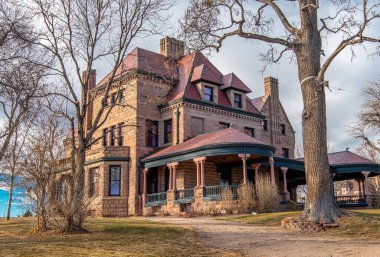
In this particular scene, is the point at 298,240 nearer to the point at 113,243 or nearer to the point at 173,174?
the point at 113,243

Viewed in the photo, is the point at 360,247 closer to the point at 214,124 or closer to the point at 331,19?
the point at 331,19

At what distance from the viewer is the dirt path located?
35.6 ft

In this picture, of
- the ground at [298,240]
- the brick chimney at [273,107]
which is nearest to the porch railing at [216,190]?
the ground at [298,240]

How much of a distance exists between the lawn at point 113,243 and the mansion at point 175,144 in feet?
41.6

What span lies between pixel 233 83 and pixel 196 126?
5664 millimetres

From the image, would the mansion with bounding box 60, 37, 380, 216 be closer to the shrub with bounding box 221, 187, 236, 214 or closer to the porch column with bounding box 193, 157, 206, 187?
the porch column with bounding box 193, 157, 206, 187

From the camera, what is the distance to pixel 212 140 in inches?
1102

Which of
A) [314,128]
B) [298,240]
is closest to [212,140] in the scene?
[314,128]

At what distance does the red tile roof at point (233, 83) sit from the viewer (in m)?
36.5

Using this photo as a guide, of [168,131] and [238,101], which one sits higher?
[238,101]

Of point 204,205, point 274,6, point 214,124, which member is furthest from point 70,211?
point 214,124

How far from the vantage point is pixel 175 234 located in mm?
14469

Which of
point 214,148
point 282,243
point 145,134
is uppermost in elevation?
point 145,134

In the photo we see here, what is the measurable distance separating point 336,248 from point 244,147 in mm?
15585
